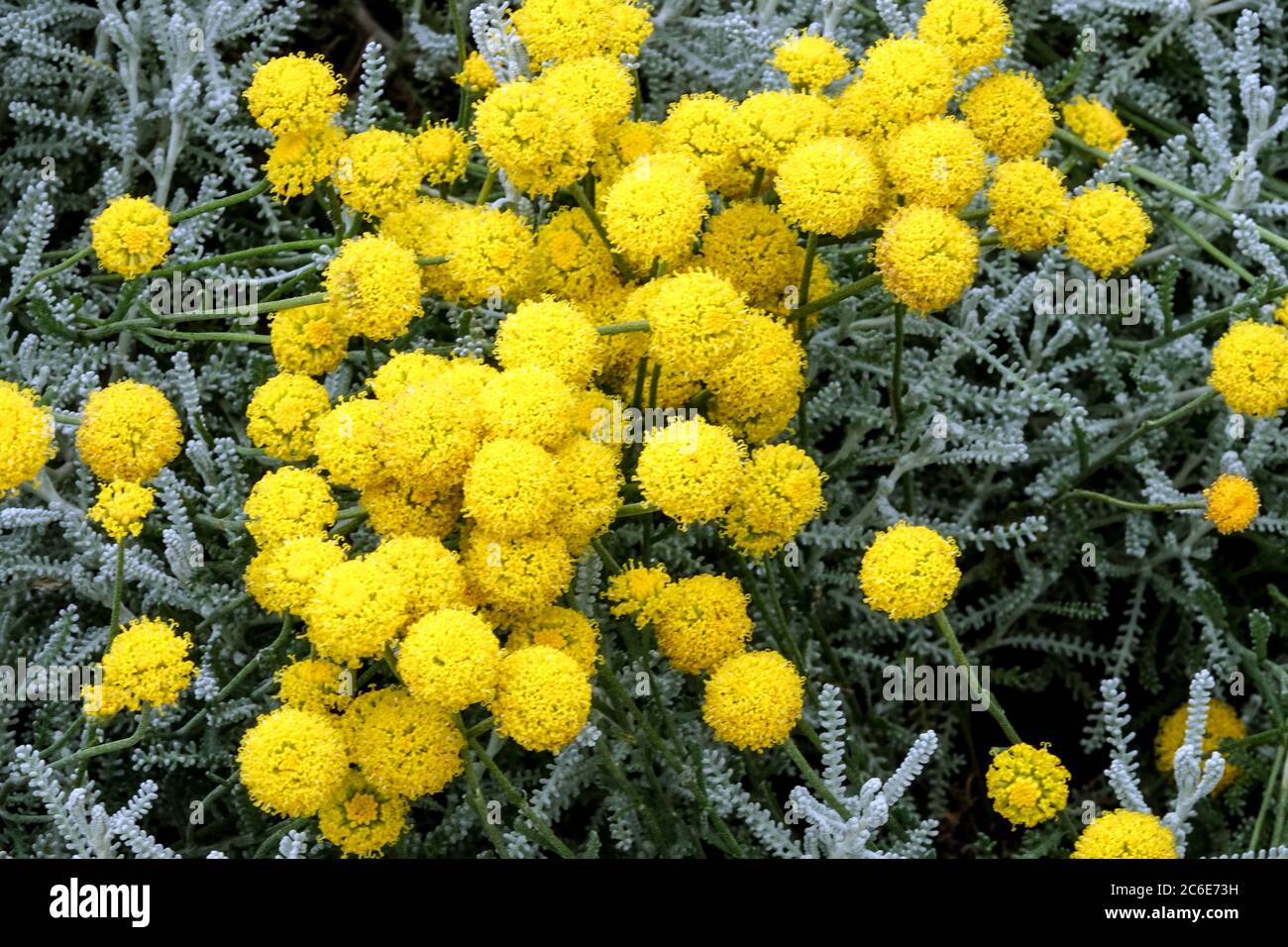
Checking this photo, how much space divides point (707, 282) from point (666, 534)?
23.4 inches

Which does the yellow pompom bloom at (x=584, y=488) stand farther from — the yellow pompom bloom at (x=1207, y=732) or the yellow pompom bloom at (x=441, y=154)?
the yellow pompom bloom at (x=1207, y=732)

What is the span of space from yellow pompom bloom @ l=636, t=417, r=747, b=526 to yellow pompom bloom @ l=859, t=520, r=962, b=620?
285 millimetres

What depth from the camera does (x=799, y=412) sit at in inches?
91.9

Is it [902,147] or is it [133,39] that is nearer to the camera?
[902,147]

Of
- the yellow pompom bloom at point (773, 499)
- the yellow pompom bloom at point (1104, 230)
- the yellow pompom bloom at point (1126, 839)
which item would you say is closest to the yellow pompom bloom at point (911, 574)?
the yellow pompom bloom at point (773, 499)

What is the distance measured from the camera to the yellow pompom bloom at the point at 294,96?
2.11 meters

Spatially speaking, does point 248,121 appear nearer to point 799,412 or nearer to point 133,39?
point 133,39

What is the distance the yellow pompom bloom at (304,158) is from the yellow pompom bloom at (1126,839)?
56.1 inches

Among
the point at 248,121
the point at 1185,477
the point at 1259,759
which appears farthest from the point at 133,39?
the point at 1259,759

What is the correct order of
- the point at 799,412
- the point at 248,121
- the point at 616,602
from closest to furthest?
the point at 616,602
the point at 799,412
the point at 248,121

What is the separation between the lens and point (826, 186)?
1.96 m

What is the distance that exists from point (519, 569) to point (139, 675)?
521mm

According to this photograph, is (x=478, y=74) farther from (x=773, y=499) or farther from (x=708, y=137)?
(x=773, y=499)

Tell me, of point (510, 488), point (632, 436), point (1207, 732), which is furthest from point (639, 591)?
point (1207, 732)
